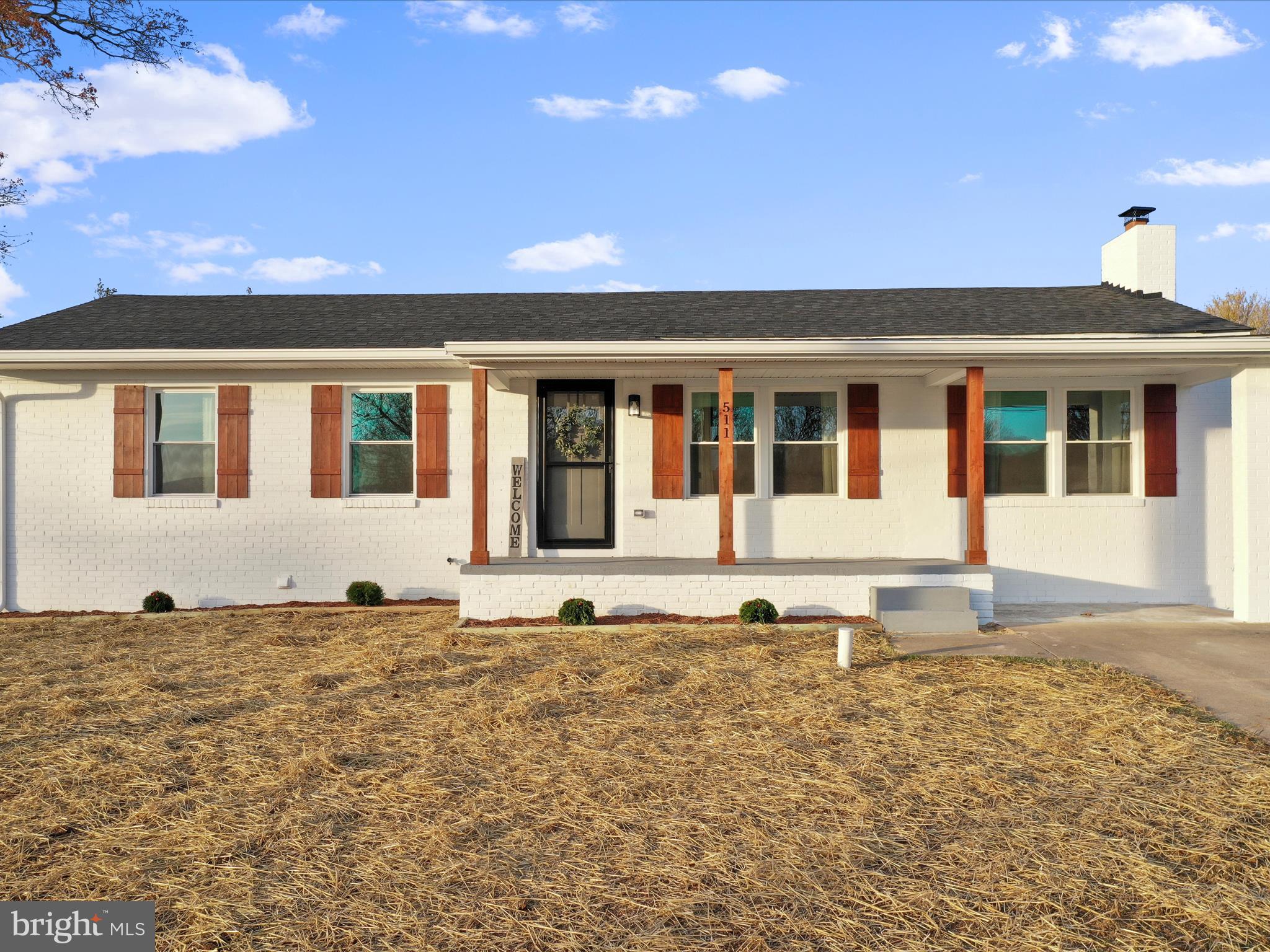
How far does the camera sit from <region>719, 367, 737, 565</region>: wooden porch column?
8.23m

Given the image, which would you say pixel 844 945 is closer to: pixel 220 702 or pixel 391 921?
pixel 391 921

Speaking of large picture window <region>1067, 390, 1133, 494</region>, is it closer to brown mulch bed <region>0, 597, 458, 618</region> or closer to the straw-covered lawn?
the straw-covered lawn

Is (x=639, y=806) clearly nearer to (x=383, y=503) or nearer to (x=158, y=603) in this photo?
(x=383, y=503)

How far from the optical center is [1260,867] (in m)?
3.09

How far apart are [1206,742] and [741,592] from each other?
13.8 feet

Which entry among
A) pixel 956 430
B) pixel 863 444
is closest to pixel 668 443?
pixel 863 444

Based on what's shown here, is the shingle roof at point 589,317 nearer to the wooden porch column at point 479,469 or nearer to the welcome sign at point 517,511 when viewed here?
the wooden porch column at point 479,469

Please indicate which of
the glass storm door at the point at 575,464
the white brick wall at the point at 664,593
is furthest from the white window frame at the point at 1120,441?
the glass storm door at the point at 575,464

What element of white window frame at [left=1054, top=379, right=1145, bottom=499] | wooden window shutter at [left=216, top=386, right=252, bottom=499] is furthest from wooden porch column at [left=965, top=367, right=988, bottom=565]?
wooden window shutter at [left=216, top=386, right=252, bottom=499]

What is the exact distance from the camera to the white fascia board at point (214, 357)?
8.80 metres

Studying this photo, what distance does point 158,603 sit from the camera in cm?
904

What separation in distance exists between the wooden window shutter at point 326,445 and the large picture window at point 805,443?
203 inches

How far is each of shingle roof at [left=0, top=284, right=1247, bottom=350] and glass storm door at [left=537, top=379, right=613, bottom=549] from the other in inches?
32.3

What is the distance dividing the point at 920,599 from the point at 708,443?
9.84 ft
